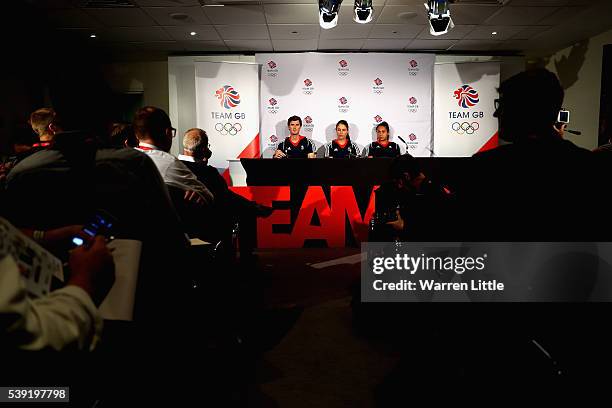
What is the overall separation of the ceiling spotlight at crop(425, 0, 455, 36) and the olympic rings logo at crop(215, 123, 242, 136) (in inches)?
154

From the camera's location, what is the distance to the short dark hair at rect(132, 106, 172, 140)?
210 centimetres

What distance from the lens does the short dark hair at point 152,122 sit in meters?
2.10

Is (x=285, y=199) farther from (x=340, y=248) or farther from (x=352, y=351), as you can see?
(x=352, y=351)

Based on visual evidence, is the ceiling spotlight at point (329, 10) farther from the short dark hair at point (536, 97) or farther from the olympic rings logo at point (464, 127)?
the short dark hair at point (536, 97)

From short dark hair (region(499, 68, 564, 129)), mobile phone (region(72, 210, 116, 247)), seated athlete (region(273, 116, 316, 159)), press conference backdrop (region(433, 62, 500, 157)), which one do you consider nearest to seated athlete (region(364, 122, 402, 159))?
seated athlete (region(273, 116, 316, 159))

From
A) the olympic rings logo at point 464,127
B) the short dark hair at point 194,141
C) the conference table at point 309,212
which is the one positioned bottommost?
the conference table at point 309,212

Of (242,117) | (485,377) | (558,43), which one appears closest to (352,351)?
(485,377)

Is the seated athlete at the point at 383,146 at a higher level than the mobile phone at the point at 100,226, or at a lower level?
higher

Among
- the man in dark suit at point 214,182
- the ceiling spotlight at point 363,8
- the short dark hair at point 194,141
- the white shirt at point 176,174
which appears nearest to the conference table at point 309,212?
the man in dark suit at point 214,182

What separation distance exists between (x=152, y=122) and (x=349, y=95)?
6.39m

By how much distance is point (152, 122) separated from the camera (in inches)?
82.7

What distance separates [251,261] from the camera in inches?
175

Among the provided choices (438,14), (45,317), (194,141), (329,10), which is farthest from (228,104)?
(45,317)

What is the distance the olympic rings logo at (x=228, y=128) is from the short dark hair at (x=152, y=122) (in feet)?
19.3
